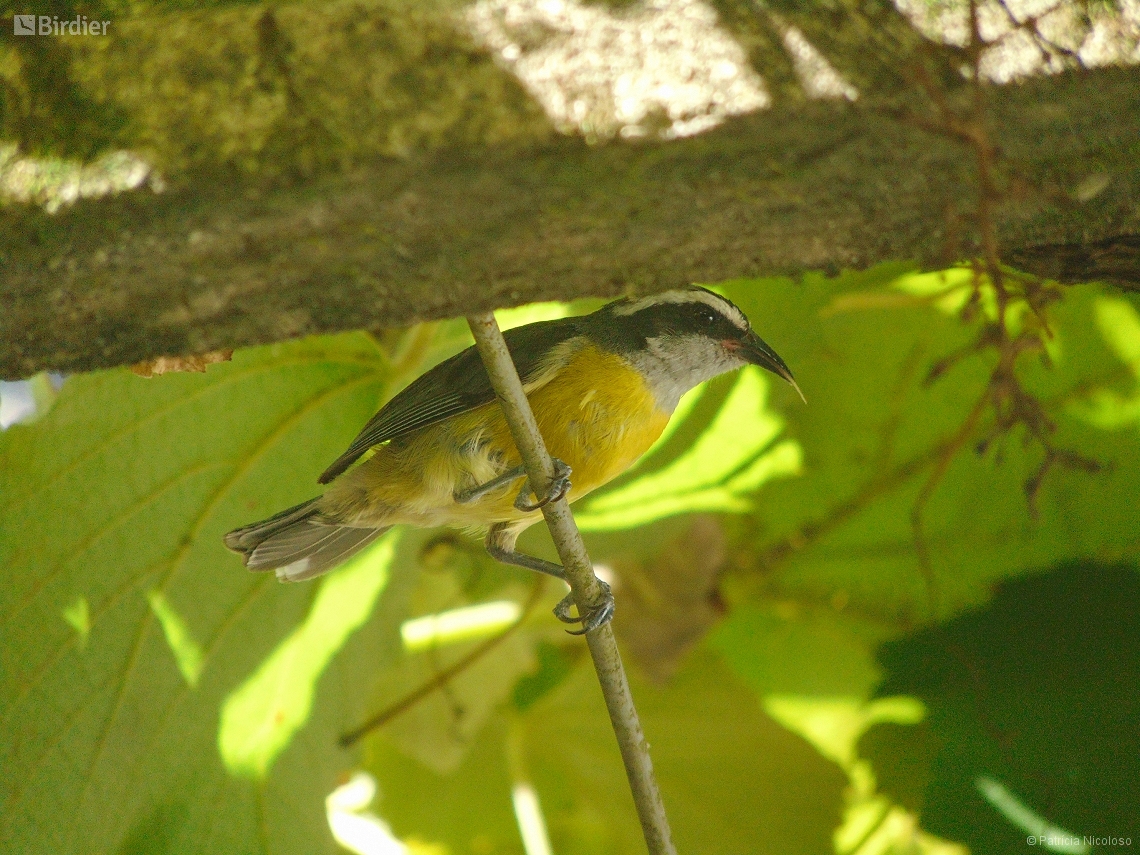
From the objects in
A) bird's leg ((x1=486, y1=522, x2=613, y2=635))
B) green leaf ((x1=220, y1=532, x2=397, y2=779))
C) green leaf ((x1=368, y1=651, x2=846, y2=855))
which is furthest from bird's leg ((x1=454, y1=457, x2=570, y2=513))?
green leaf ((x1=368, y1=651, x2=846, y2=855))

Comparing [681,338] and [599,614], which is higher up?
[681,338]

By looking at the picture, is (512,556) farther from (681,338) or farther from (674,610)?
(674,610)

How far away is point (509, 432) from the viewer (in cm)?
202

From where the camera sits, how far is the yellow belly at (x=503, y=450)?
81.2 inches

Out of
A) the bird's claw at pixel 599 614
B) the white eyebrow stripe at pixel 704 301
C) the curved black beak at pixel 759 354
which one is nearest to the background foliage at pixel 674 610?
the white eyebrow stripe at pixel 704 301

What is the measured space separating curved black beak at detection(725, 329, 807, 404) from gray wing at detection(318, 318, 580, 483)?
371 millimetres

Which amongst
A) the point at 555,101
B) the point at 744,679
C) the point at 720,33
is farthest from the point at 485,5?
the point at 744,679

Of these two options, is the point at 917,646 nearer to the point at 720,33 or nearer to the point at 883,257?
the point at 883,257

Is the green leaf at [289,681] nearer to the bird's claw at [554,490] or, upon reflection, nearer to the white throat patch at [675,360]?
the bird's claw at [554,490]

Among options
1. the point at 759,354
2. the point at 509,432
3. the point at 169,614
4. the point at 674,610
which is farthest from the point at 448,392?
the point at 674,610

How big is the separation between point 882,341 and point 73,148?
7.89 feet

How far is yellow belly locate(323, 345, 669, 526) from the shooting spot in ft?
6.77

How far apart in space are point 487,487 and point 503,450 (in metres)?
0.10

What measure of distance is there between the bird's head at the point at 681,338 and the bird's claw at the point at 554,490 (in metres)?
0.41
